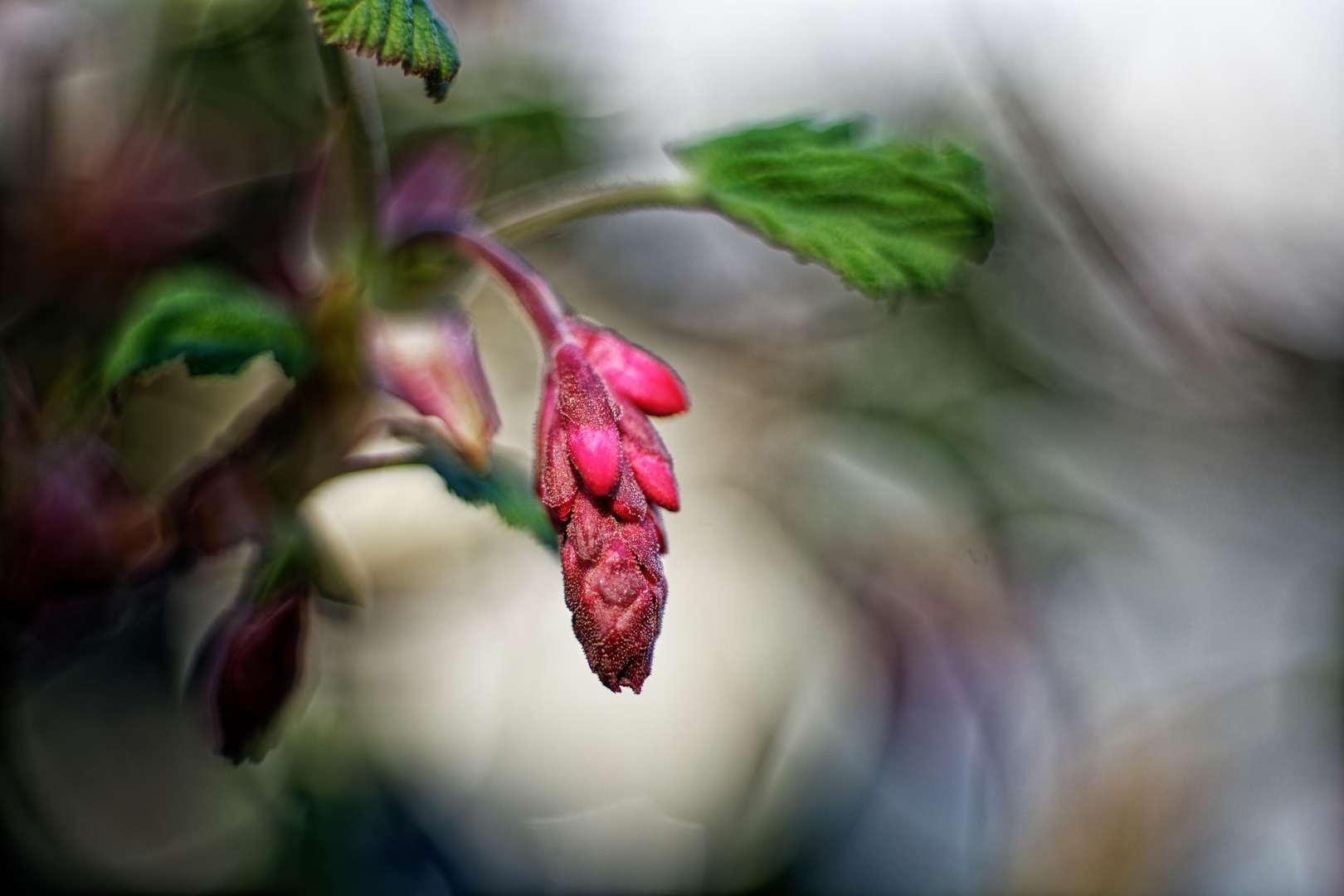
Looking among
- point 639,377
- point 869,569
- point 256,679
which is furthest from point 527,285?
point 869,569

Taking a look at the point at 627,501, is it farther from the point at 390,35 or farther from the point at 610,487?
the point at 390,35

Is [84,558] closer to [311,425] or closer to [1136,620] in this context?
[311,425]

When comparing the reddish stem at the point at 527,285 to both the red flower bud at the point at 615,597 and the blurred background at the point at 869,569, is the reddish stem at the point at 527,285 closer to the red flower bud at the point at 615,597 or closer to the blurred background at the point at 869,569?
the red flower bud at the point at 615,597

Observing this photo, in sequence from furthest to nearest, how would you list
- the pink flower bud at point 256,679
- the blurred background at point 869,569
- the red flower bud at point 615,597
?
the blurred background at point 869,569
the pink flower bud at point 256,679
the red flower bud at point 615,597

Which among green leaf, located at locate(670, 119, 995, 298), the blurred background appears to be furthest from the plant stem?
the blurred background

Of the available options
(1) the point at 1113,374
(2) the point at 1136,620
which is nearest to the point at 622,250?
(1) the point at 1113,374

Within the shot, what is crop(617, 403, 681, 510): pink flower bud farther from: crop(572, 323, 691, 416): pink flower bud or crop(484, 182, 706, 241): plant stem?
crop(484, 182, 706, 241): plant stem

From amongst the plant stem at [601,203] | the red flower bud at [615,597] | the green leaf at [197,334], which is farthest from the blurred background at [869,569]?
the red flower bud at [615,597]
